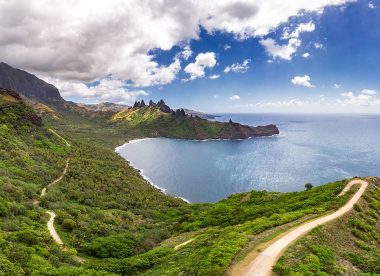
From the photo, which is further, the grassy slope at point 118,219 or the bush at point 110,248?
the bush at point 110,248

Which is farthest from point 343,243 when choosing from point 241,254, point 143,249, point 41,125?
point 41,125

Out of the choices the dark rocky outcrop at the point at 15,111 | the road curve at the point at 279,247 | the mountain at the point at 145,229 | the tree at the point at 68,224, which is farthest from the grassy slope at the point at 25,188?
the road curve at the point at 279,247

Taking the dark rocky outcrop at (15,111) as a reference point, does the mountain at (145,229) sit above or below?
below

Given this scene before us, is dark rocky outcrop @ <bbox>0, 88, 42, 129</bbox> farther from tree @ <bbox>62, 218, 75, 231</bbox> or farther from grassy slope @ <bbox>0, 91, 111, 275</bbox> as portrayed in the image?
tree @ <bbox>62, 218, 75, 231</bbox>

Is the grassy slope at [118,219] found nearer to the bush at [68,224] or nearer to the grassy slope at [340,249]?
the bush at [68,224]

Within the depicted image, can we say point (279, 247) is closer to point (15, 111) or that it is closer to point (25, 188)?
point (25, 188)

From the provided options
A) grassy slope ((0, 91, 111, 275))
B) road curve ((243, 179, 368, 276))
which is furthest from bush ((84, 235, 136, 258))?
road curve ((243, 179, 368, 276))

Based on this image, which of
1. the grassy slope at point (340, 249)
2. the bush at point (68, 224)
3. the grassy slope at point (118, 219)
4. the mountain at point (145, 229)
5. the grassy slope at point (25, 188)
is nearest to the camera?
the grassy slope at point (340, 249)

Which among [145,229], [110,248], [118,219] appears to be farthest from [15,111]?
[110,248]

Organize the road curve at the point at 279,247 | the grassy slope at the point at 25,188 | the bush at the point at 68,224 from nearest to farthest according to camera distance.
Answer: the road curve at the point at 279,247, the grassy slope at the point at 25,188, the bush at the point at 68,224
